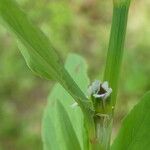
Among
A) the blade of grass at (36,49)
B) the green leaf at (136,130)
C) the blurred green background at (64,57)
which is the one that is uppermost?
the blurred green background at (64,57)

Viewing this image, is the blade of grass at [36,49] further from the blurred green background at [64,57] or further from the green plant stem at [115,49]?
the blurred green background at [64,57]

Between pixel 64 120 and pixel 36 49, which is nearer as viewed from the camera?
pixel 36 49

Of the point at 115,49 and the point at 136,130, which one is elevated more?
the point at 115,49

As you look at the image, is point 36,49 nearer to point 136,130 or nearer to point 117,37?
point 117,37

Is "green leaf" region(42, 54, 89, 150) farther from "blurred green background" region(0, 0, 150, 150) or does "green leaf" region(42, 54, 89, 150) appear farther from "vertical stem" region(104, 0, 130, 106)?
"blurred green background" region(0, 0, 150, 150)

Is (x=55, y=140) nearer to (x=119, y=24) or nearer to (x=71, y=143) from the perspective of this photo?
(x=71, y=143)

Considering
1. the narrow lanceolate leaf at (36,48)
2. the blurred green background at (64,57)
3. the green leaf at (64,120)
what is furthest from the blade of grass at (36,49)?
the blurred green background at (64,57)

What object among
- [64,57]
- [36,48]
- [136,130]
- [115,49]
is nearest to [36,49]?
[36,48]

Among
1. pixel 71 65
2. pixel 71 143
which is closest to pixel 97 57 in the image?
pixel 71 65
